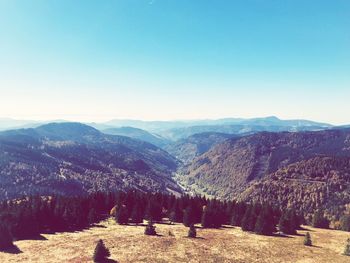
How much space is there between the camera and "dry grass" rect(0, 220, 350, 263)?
6650 cm

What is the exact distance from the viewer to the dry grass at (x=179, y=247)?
218 ft

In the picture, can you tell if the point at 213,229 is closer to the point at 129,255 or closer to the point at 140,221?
the point at 140,221

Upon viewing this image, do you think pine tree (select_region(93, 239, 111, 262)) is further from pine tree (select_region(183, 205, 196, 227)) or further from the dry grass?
pine tree (select_region(183, 205, 196, 227))

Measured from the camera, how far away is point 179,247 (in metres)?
75.9

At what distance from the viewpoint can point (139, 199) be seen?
137625mm

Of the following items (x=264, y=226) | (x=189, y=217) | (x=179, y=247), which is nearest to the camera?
(x=179, y=247)

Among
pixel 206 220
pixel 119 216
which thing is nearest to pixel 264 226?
pixel 206 220

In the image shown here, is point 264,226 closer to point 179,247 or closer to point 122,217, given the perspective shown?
point 179,247

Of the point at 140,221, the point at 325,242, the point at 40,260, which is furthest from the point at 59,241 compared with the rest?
the point at 325,242

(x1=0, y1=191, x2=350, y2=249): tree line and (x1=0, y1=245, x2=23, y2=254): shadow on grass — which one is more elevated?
(x1=0, y1=245, x2=23, y2=254): shadow on grass

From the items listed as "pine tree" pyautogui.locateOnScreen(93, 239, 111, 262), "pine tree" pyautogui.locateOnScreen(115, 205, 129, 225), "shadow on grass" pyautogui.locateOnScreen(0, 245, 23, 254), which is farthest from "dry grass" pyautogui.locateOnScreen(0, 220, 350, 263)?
"pine tree" pyautogui.locateOnScreen(115, 205, 129, 225)

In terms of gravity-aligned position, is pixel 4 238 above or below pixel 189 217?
above

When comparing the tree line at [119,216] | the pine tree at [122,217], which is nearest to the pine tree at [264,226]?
the tree line at [119,216]

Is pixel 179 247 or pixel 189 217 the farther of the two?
pixel 189 217
